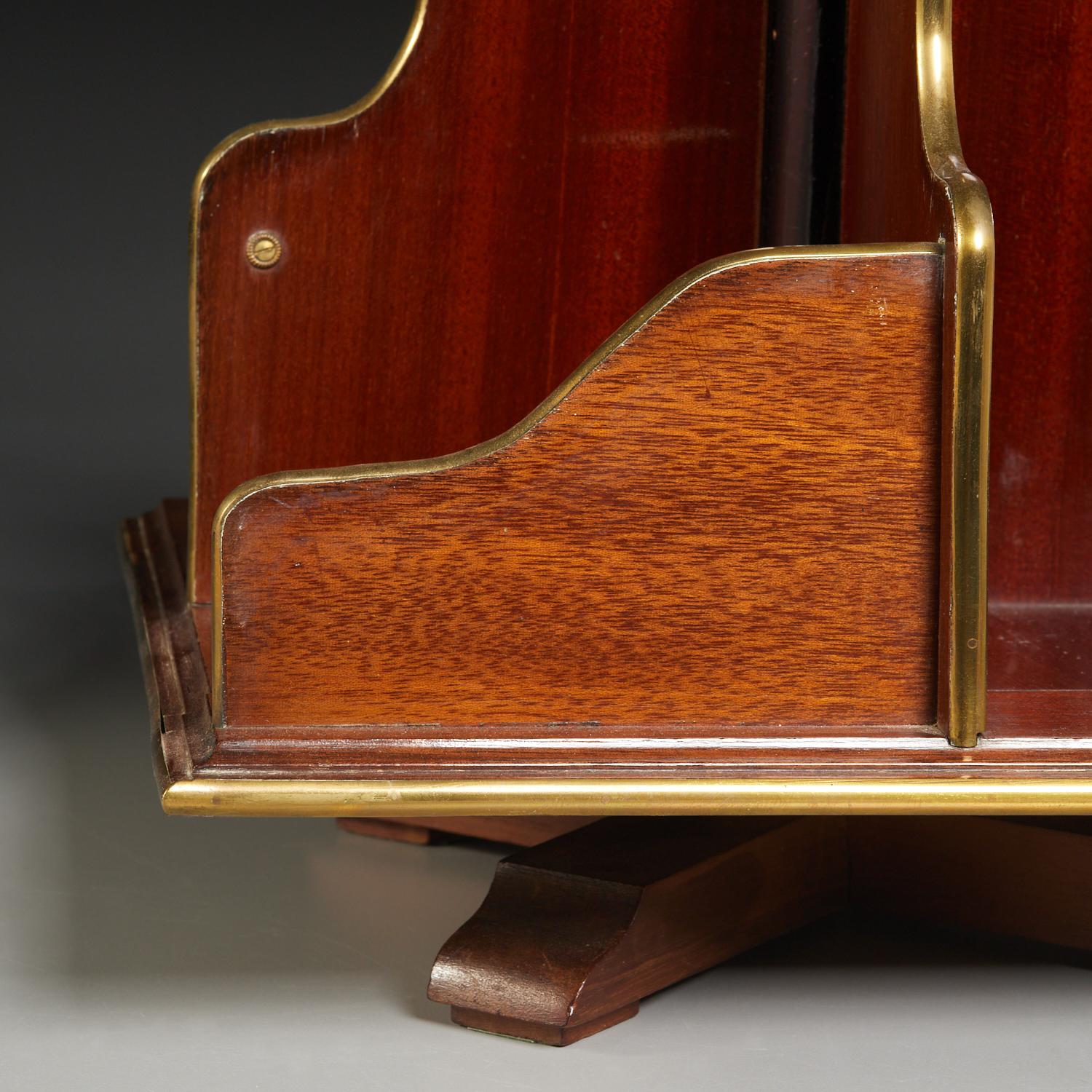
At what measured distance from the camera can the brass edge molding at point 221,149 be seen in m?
1.69

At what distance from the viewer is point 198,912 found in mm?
1508

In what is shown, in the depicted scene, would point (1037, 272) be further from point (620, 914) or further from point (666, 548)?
point (620, 914)

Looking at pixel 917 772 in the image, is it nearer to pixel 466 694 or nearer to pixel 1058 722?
pixel 1058 722

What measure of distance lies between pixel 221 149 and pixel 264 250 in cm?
9

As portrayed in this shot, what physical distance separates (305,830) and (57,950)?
0.35 m

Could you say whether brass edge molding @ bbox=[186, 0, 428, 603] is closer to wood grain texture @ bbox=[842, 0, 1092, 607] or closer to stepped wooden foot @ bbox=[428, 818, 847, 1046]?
wood grain texture @ bbox=[842, 0, 1092, 607]

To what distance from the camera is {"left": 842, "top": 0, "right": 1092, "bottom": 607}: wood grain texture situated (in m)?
1.56

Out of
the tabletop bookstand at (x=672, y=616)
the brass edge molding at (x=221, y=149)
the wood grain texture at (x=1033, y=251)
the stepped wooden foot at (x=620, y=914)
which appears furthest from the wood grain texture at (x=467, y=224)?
the stepped wooden foot at (x=620, y=914)

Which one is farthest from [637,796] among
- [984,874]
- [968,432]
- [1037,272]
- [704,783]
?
[1037,272]

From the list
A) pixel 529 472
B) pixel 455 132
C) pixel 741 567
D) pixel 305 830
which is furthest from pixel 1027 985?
pixel 455 132

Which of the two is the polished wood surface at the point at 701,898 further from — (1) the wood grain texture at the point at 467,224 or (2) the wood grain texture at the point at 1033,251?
(1) the wood grain texture at the point at 467,224

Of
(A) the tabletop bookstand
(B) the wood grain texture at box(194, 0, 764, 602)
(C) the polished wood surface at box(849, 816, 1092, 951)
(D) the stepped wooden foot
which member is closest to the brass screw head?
(B) the wood grain texture at box(194, 0, 764, 602)

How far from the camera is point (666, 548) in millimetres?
1240

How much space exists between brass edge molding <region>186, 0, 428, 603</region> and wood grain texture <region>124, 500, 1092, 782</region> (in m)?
0.46
